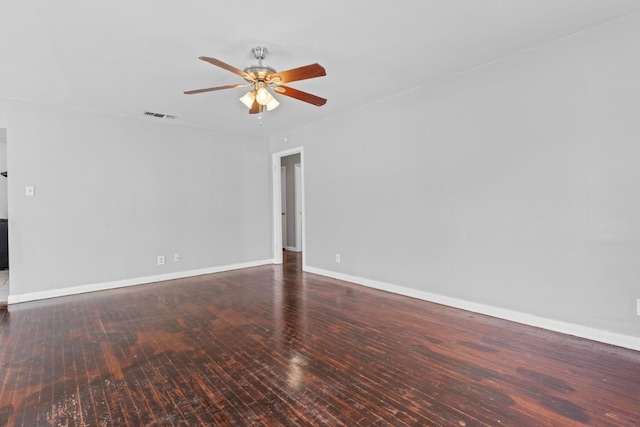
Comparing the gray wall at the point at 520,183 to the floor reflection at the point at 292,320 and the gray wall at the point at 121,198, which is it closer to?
A: the floor reflection at the point at 292,320

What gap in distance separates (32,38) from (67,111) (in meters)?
2.07

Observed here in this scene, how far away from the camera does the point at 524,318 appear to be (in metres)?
3.00

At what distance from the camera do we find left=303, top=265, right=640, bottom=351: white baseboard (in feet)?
8.23

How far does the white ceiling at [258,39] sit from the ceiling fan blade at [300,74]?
0.90 feet

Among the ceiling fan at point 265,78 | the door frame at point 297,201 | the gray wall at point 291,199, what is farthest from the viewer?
the gray wall at point 291,199

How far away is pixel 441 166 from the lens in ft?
11.8

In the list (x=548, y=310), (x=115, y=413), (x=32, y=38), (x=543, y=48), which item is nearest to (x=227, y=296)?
(x=115, y=413)

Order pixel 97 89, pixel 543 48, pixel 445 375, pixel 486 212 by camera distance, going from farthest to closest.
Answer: pixel 97 89 → pixel 486 212 → pixel 543 48 → pixel 445 375

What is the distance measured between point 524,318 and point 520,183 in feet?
4.12

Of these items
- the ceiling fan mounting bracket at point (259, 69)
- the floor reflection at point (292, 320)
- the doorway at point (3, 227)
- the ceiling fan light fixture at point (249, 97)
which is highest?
the ceiling fan mounting bracket at point (259, 69)

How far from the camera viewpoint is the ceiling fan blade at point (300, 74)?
2377 mm

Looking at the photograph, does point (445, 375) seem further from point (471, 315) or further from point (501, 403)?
point (471, 315)

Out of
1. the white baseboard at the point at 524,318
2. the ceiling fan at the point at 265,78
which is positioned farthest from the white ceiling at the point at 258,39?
the white baseboard at the point at 524,318

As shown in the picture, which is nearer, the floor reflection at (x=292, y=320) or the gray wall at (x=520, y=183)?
the floor reflection at (x=292, y=320)
